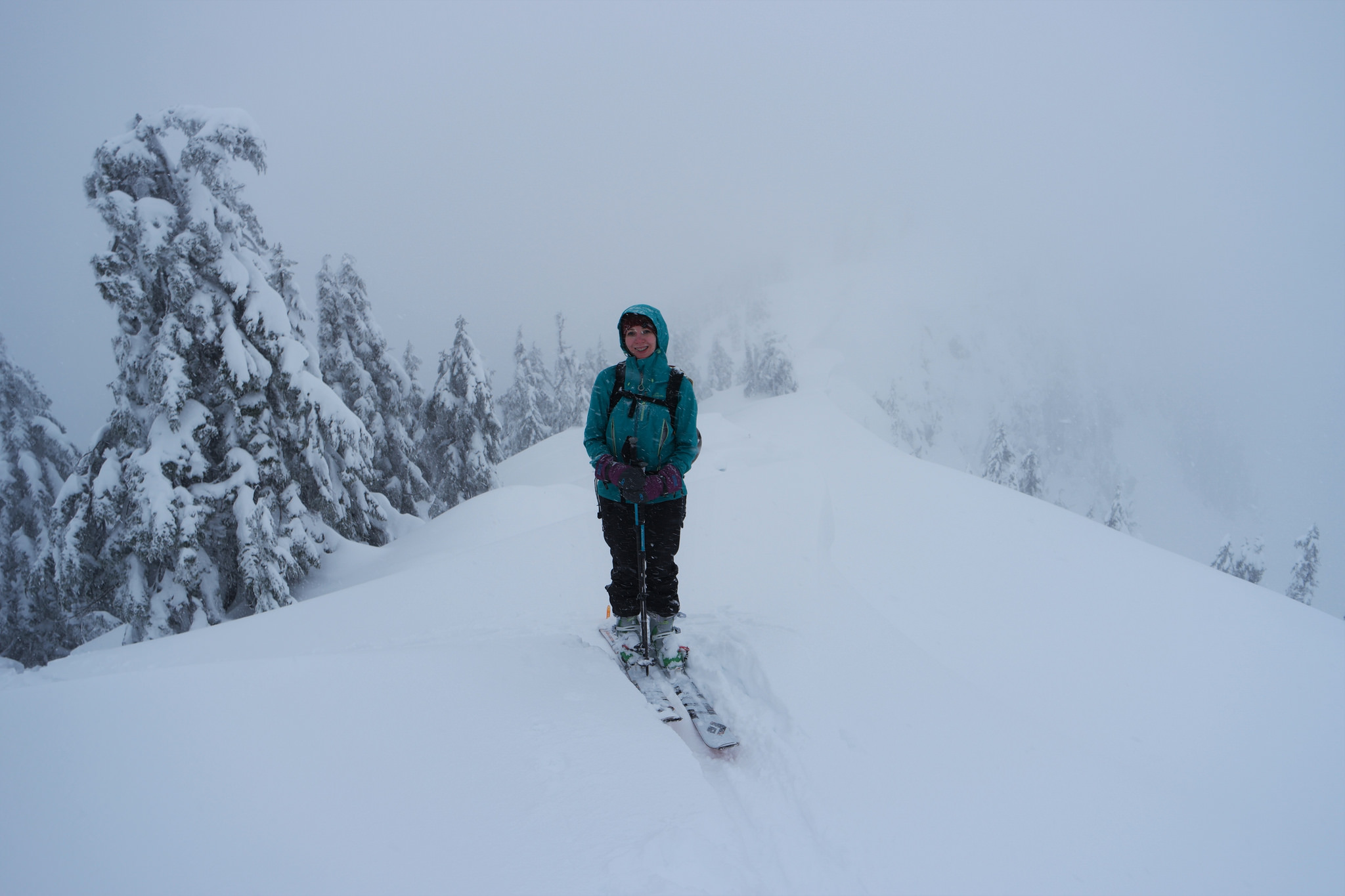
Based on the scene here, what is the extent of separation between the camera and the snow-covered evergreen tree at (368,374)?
20.5m

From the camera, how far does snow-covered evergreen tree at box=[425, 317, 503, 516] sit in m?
23.3

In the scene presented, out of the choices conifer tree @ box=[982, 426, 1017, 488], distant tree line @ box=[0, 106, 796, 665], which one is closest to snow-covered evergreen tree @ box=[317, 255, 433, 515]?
distant tree line @ box=[0, 106, 796, 665]

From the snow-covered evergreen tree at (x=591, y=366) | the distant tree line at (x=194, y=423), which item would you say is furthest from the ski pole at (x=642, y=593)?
the snow-covered evergreen tree at (x=591, y=366)

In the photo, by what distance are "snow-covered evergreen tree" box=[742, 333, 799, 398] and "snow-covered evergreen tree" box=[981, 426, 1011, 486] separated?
19.2 m

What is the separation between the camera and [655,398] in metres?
4.27

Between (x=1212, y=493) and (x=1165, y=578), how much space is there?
380 feet

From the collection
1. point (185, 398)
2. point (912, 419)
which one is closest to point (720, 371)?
point (912, 419)

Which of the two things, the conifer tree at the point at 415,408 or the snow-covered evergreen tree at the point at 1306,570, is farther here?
the snow-covered evergreen tree at the point at 1306,570

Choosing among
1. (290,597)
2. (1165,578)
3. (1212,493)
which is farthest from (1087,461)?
(290,597)

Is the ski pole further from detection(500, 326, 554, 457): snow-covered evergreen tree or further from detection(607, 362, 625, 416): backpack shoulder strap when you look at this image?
detection(500, 326, 554, 457): snow-covered evergreen tree

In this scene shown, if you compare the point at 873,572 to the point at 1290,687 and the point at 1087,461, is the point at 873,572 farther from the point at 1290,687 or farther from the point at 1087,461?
the point at 1087,461

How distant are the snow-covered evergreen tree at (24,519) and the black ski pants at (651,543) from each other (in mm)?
20960

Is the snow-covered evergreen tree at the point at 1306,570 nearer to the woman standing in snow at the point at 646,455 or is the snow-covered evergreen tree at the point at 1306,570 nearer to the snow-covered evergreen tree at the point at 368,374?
the woman standing in snow at the point at 646,455

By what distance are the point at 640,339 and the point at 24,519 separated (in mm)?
24783
